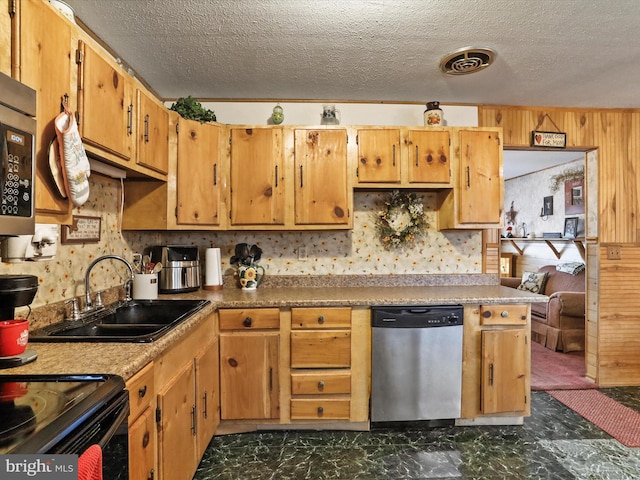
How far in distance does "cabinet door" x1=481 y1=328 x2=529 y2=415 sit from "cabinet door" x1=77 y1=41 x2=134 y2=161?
95.8 inches

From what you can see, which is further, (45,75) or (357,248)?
(357,248)

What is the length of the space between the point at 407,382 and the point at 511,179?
5.79m

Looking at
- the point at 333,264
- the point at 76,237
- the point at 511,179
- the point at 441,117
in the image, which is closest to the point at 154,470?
the point at 76,237

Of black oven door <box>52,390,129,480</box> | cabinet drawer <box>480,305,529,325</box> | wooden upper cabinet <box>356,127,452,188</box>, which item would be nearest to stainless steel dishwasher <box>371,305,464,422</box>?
cabinet drawer <box>480,305,529,325</box>

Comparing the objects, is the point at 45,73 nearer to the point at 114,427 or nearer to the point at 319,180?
the point at 114,427

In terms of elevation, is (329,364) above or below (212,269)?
below

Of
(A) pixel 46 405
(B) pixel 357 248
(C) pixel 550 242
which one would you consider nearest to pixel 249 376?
(B) pixel 357 248

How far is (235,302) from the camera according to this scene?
2246mm

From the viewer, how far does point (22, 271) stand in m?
1.49

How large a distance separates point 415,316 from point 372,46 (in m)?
1.70

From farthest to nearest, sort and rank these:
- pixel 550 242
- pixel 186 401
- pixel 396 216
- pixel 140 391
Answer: pixel 550 242 < pixel 396 216 < pixel 186 401 < pixel 140 391

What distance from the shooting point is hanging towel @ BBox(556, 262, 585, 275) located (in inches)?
175

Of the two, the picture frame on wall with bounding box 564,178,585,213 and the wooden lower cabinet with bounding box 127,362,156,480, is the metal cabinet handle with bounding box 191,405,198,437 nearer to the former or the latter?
the wooden lower cabinet with bounding box 127,362,156,480

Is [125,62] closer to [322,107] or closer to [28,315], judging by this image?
[322,107]
